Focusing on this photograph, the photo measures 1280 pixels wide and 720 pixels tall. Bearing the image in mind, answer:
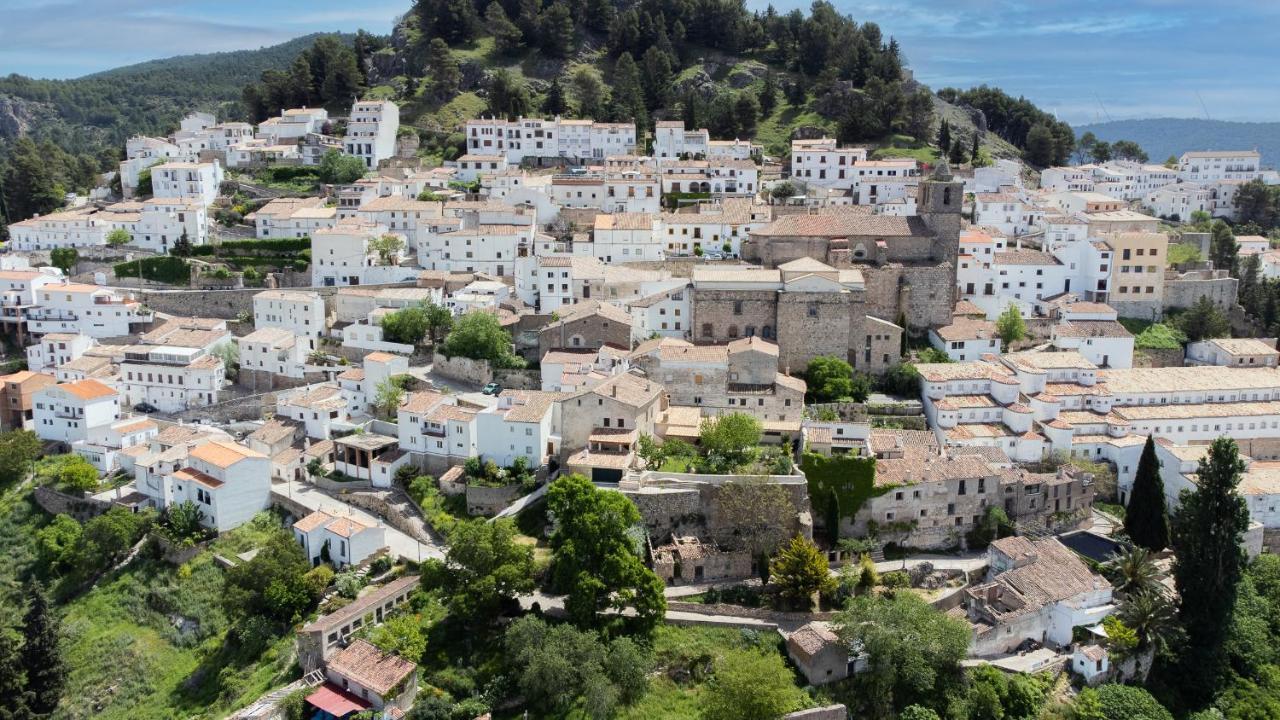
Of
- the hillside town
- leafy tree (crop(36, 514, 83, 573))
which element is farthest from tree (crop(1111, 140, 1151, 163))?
leafy tree (crop(36, 514, 83, 573))

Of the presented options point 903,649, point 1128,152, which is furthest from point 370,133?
point 1128,152

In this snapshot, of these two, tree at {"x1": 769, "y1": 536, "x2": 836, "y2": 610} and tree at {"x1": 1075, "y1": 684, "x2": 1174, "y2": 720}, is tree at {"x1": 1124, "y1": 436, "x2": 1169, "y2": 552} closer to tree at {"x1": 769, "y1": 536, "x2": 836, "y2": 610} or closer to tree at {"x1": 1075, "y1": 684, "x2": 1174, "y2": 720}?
tree at {"x1": 1075, "y1": 684, "x2": 1174, "y2": 720}

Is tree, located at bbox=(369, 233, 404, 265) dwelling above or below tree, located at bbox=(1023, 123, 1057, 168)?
below

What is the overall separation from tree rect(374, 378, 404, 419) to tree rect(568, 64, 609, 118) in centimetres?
3726

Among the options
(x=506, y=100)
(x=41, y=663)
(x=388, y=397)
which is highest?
(x=506, y=100)

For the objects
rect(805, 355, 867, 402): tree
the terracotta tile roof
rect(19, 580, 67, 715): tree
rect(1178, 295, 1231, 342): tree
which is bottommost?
rect(19, 580, 67, 715): tree

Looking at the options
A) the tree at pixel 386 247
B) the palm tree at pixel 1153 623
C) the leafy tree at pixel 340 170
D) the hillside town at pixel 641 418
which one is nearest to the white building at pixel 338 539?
the hillside town at pixel 641 418

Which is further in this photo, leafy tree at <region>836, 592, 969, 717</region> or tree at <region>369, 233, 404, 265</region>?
tree at <region>369, 233, 404, 265</region>

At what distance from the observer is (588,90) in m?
72.1

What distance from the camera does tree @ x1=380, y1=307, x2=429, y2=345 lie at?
→ 3928cm

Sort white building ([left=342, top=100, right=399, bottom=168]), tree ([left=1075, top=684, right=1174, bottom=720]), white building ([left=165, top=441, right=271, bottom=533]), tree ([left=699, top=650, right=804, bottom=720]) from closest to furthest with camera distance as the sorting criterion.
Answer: tree ([left=699, top=650, right=804, bottom=720]) → tree ([left=1075, top=684, right=1174, bottom=720]) → white building ([left=165, top=441, right=271, bottom=533]) → white building ([left=342, top=100, right=399, bottom=168])

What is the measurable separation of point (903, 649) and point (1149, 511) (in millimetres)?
10632

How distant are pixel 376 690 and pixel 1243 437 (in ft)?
100

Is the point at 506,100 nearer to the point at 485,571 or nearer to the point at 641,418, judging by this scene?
the point at 641,418
